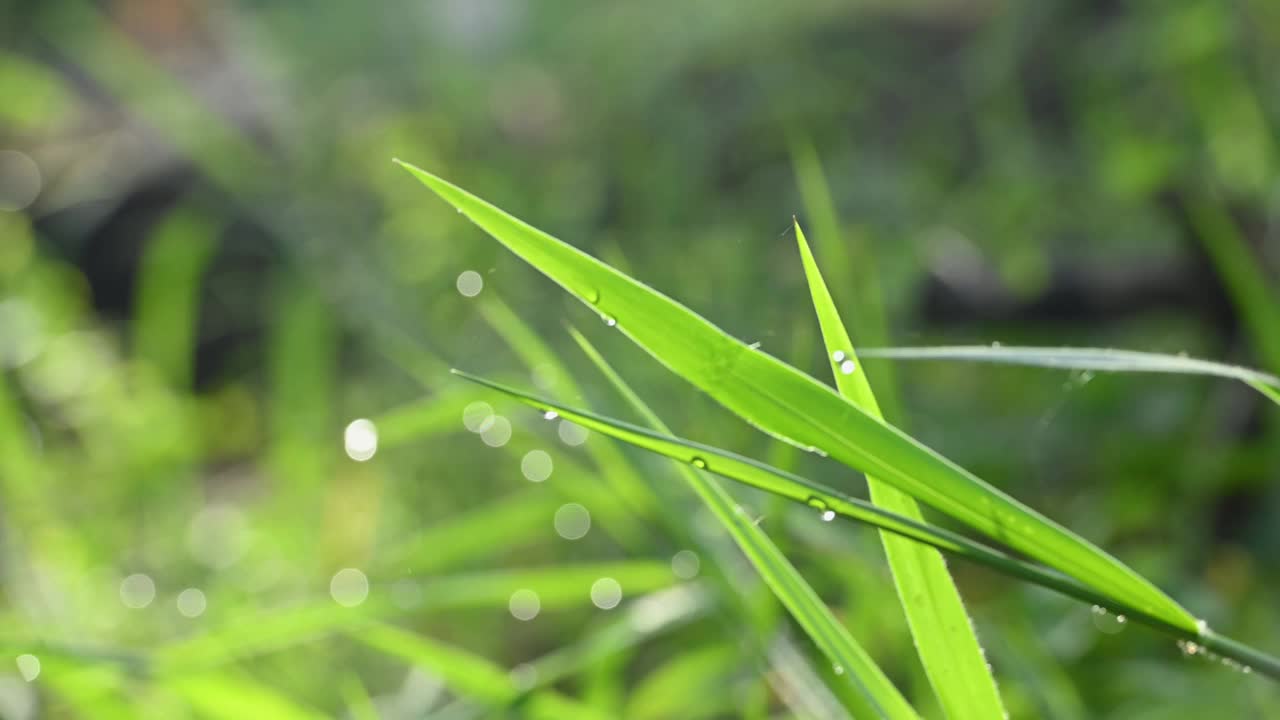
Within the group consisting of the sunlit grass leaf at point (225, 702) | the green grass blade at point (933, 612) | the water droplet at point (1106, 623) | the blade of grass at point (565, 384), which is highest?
the blade of grass at point (565, 384)

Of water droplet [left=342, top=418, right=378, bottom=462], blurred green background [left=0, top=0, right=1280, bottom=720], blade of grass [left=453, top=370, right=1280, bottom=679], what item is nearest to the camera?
blade of grass [left=453, top=370, right=1280, bottom=679]

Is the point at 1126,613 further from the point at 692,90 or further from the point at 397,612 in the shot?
the point at 692,90

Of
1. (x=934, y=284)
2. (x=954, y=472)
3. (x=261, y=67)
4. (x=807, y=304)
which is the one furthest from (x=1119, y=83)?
(x=261, y=67)

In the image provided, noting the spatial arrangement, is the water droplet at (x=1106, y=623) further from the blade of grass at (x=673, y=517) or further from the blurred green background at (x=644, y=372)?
the blade of grass at (x=673, y=517)

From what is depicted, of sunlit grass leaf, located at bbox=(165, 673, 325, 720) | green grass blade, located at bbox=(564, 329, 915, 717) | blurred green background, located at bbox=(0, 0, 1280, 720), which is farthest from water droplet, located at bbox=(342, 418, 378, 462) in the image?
green grass blade, located at bbox=(564, 329, 915, 717)

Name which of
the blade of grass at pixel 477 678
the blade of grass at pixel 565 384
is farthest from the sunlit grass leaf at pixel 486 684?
the blade of grass at pixel 565 384

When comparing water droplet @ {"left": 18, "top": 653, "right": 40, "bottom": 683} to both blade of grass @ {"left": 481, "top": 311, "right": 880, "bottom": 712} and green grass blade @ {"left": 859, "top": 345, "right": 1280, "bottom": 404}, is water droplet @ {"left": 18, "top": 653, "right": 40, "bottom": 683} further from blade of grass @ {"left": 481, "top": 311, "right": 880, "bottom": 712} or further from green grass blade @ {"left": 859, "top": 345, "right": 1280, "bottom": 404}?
green grass blade @ {"left": 859, "top": 345, "right": 1280, "bottom": 404}
